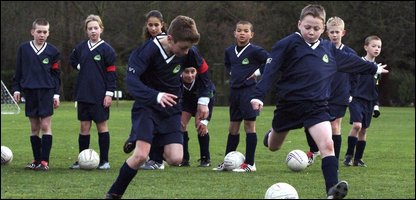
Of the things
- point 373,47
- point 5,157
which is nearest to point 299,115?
point 373,47

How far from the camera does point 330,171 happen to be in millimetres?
7777

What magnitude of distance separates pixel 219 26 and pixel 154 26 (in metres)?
42.2

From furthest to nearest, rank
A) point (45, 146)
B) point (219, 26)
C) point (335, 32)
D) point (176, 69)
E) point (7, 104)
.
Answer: point (219, 26) → point (7, 104) → point (335, 32) → point (45, 146) → point (176, 69)

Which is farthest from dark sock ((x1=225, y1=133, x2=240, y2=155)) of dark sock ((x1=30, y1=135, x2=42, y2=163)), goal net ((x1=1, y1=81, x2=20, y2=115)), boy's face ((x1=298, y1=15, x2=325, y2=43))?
→ goal net ((x1=1, y1=81, x2=20, y2=115))

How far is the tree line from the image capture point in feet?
147

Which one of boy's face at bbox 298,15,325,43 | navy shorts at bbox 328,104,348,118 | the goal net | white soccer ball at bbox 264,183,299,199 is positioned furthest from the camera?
the goal net

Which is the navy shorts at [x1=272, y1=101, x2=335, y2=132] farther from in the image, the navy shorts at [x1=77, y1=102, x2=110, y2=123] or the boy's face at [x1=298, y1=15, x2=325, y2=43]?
the navy shorts at [x1=77, y1=102, x2=110, y2=123]

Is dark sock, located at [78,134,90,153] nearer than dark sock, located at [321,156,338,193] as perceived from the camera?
No

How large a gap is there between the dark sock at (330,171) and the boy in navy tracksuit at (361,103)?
4659 millimetres

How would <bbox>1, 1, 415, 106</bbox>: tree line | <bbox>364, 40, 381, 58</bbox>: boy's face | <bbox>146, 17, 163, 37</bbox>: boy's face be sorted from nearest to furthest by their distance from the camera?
<bbox>146, 17, 163, 37</bbox>: boy's face, <bbox>364, 40, 381, 58</bbox>: boy's face, <bbox>1, 1, 415, 106</bbox>: tree line

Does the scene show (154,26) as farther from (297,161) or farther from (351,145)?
(351,145)

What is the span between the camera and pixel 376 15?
49344 millimetres

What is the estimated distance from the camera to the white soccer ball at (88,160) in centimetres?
1063

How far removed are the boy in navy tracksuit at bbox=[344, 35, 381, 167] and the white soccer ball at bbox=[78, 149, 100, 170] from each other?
402 centimetres
